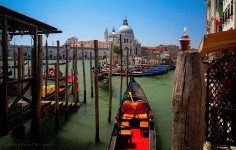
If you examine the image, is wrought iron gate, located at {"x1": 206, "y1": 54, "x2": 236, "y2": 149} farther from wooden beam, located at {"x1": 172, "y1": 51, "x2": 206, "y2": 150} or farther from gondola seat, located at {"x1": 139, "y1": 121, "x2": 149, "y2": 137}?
gondola seat, located at {"x1": 139, "y1": 121, "x2": 149, "y2": 137}

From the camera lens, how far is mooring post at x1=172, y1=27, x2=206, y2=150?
6.07 feet

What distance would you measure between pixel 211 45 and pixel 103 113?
26.8 feet

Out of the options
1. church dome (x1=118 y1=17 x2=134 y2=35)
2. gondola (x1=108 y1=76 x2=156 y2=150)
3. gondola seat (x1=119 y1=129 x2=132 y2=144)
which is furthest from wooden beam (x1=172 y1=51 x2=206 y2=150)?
church dome (x1=118 y1=17 x2=134 y2=35)

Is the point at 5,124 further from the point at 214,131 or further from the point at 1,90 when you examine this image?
the point at 214,131

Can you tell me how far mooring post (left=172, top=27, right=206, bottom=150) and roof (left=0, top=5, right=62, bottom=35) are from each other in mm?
4486

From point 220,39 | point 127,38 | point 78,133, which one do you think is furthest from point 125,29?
point 220,39

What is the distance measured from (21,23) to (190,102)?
5.38 m

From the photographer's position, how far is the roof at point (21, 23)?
5.18 metres

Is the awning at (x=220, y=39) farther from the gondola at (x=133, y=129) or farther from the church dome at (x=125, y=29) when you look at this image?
the church dome at (x=125, y=29)

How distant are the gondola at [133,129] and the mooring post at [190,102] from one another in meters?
4.31

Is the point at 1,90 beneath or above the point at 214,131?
above

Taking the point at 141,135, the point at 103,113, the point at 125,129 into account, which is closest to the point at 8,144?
the point at 125,129

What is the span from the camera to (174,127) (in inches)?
76.0

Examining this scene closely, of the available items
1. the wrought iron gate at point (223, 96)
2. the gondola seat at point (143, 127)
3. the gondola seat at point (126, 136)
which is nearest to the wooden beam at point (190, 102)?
the wrought iron gate at point (223, 96)
